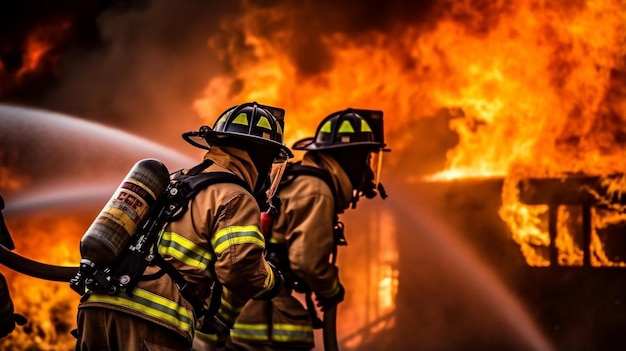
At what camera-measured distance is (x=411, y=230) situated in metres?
12.6

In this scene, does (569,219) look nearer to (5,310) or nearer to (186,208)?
(5,310)

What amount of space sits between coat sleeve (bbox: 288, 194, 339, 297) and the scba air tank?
1.95m

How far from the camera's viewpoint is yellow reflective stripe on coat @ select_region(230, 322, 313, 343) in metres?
6.50

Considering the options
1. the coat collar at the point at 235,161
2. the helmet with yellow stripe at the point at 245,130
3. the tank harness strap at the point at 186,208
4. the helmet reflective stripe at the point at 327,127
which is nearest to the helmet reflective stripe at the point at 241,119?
the helmet with yellow stripe at the point at 245,130

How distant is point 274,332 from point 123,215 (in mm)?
2385

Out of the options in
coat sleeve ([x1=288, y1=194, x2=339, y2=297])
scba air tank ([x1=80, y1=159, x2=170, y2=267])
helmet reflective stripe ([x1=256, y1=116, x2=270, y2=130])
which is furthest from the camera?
coat sleeve ([x1=288, y1=194, x2=339, y2=297])

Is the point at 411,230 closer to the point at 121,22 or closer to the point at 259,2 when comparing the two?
the point at 259,2

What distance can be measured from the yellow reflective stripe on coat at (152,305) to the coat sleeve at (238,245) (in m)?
0.25

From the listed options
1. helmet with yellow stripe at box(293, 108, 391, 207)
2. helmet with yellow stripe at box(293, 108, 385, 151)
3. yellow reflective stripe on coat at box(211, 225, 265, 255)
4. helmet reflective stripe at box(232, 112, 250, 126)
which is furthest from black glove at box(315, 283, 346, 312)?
yellow reflective stripe on coat at box(211, 225, 265, 255)

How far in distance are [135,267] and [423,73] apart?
853 cm

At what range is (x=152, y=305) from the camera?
4328 mm

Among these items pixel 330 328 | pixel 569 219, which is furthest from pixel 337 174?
pixel 569 219

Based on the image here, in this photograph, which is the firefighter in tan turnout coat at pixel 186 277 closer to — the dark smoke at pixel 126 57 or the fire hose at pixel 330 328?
the fire hose at pixel 330 328

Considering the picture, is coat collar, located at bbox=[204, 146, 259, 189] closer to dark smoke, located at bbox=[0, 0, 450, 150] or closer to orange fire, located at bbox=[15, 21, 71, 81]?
dark smoke, located at bbox=[0, 0, 450, 150]
